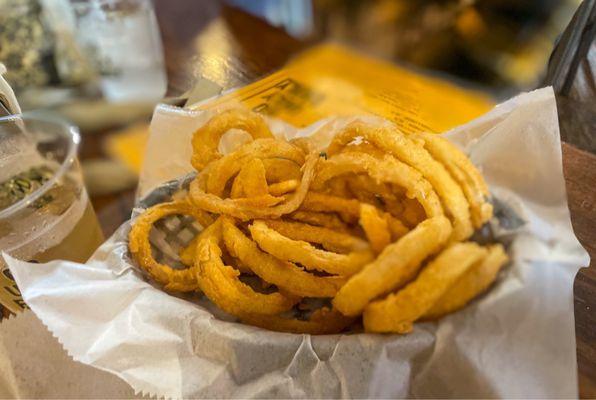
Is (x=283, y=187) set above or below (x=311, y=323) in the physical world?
above

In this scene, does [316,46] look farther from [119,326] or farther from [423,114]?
[119,326]

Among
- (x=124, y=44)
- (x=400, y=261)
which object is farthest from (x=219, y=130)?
(x=124, y=44)

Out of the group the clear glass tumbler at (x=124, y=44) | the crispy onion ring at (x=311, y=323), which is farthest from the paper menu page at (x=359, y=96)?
the clear glass tumbler at (x=124, y=44)

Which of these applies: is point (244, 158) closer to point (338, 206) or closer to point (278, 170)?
point (278, 170)

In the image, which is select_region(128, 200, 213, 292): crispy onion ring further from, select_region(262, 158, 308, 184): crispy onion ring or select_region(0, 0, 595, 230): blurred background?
select_region(0, 0, 595, 230): blurred background

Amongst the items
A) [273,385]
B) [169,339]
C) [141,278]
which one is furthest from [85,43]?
[273,385]

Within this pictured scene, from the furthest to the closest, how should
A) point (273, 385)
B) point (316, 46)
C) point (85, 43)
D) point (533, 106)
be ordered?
point (85, 43) → point (316, 46) → point (533, 106) → point (273, 385)

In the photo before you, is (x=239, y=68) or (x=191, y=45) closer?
(x=239, y=68)
